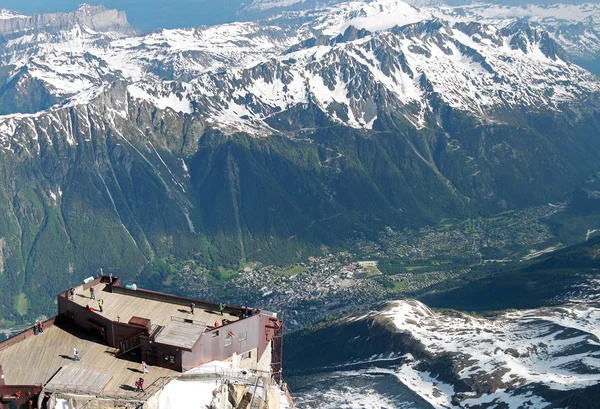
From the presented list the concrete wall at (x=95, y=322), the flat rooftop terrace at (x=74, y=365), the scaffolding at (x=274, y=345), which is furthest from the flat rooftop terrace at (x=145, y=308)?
the scaffolding at (x=274, y=345)

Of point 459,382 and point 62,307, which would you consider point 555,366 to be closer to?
point 459,382

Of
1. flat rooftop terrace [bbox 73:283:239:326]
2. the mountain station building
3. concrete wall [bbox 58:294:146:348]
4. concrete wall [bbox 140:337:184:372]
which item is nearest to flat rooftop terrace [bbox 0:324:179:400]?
the mountain station building

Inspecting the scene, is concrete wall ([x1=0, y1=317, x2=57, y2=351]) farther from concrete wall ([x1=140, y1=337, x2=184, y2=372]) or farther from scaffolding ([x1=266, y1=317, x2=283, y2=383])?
scaffolding ([x1=266, y1=317, x2=283, y2=383])

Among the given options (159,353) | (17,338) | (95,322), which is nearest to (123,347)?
(159,353)

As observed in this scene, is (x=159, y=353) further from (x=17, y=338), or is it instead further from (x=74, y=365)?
(x=17, y=338)

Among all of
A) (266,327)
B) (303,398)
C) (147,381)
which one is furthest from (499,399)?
(147,381)

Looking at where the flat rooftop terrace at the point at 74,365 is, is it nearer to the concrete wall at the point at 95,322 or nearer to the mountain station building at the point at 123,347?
the mountain station building at the point at 123,347
